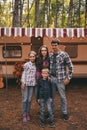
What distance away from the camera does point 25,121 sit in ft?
28.2

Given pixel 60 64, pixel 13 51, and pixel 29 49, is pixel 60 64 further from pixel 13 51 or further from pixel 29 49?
pixel 13 51

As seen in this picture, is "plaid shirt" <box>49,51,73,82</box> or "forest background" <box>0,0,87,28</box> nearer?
"plaid shirt" <box>49,51,73,82</box>

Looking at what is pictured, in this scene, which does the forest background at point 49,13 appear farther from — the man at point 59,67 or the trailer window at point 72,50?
the man at point 59,67

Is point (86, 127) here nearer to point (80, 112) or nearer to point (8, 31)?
point (80, 112)

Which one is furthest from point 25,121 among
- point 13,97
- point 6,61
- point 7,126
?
point 6,61

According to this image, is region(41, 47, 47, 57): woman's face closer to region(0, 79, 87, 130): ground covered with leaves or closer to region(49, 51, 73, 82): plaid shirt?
region(49, 51, 73, 82): plaid shirt

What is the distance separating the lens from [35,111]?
32.0ft

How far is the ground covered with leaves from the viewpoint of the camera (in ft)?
27.5

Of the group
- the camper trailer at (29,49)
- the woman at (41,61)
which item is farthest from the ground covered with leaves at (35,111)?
the woman at (41,61)

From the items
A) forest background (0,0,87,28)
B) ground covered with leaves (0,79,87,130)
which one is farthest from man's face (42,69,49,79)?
forest background (0,0,87,28)

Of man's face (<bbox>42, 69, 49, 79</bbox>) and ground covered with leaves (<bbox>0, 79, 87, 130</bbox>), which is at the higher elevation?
man's face (<bbox>42, 69, 49, 79</bbox>)

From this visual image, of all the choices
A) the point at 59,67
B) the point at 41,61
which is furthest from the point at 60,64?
the point at 41,61

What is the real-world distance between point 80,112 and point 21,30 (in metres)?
3.75

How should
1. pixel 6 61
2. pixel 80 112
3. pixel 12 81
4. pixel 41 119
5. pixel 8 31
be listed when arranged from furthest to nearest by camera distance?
pixel 12 81 < pixel 6 61 < pixel 8 31 < pixel 80 112 < pixel 41 119
